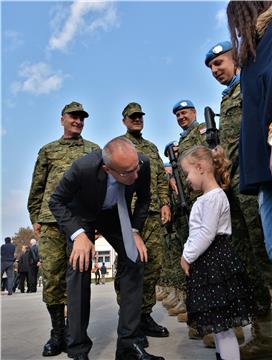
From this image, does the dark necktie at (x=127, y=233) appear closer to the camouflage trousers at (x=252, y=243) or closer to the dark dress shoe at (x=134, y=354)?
the dark dress shoe at (x=134, y=354)

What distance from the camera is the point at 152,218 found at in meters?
4.12

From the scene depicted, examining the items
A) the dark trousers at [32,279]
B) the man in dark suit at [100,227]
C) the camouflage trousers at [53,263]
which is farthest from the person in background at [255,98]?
the dark trousers at [32,279]

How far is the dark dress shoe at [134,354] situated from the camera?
8.76ft

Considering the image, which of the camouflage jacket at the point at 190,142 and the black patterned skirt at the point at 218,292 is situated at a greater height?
the camouflage jacket at the point at 190,142

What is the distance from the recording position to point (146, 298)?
12.7 ft

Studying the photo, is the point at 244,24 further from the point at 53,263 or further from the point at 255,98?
the point at 53,263

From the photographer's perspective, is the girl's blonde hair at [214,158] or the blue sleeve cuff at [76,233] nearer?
the girl's blonde hair at [214,158]

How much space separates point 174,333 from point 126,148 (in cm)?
203

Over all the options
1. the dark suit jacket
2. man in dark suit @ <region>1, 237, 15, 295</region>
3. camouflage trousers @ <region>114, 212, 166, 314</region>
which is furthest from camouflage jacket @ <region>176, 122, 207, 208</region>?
man in dark suit @ <region>1, 237, 15, 295</region>

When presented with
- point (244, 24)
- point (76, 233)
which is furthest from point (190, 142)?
point (244, 24)

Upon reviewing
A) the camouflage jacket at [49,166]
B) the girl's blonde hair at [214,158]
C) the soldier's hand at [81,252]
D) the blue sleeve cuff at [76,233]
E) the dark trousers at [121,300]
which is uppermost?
the camouflage jacket at [49,166]

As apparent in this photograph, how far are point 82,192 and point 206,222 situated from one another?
89 centimetres

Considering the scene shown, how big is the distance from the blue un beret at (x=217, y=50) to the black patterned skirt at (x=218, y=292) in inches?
58.6

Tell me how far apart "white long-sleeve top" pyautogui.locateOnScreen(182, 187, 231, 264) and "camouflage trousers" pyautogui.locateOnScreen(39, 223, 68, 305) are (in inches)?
59.7
